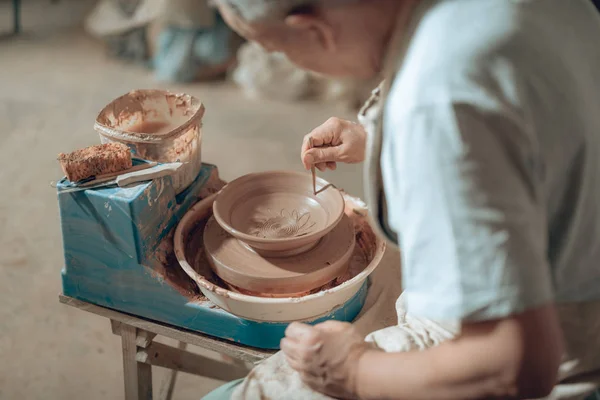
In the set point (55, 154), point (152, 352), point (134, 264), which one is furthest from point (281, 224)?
point (55, 154)

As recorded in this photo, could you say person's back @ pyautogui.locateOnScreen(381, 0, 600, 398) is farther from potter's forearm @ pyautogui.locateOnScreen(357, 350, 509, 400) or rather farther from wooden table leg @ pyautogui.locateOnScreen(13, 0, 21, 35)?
wooden table leg @ pyautogui.locateOnScreen(13, 0, 21, 35)

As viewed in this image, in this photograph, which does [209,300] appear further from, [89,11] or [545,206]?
[89,11]

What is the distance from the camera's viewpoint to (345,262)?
4.91 ft

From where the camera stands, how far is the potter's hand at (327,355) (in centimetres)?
101

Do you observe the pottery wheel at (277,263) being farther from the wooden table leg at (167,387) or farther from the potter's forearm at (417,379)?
the wooden table leg at (167,387)

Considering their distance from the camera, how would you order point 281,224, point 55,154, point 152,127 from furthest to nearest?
point 55,154
point 152,127
point 281,224

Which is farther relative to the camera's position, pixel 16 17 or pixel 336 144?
pixel 16 17

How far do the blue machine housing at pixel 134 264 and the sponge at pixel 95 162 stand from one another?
0.05 meters

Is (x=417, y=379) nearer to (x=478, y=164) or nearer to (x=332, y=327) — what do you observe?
(x=332, y=327)

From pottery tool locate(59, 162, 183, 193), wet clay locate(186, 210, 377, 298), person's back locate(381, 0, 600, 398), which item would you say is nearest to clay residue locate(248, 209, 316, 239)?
wet clay locate(186, 210, 377, 298)

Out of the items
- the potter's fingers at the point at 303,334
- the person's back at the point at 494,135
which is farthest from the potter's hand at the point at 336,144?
the person's back at the point at 494,135

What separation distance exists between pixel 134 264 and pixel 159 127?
50 cm

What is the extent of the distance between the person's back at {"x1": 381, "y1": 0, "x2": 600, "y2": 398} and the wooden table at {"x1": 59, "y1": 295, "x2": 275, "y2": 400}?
0.69m

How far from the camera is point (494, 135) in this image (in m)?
0.76
